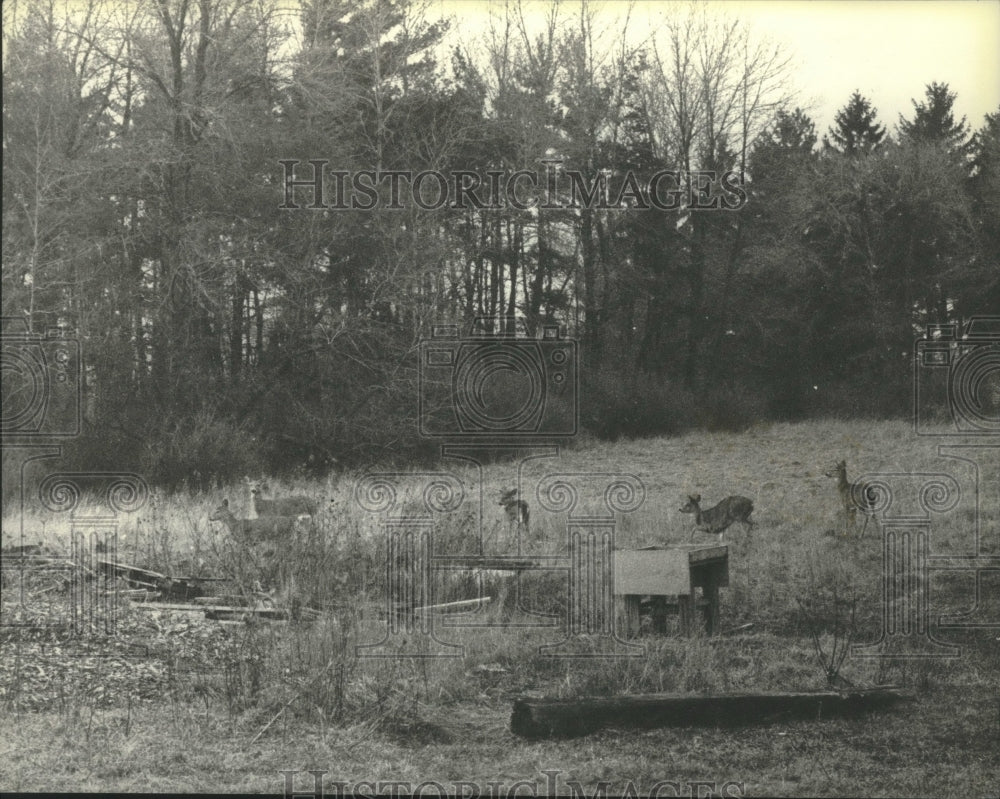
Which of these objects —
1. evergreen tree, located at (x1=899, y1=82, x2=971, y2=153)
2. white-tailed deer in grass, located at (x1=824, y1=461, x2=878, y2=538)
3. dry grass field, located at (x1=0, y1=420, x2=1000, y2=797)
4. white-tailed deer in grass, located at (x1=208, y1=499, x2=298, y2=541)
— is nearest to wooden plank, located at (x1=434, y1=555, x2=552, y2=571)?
dry grass field, located at (x1=0, y1=420, x2=1000, y2=797)

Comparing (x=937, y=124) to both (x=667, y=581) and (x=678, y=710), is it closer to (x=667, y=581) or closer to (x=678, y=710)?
(x=667, y=581)

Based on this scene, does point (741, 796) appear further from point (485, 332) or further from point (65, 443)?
point (65, 443)

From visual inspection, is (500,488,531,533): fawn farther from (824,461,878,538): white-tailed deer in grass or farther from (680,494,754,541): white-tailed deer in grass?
(824,461,878,538): white-tailed deer in grass

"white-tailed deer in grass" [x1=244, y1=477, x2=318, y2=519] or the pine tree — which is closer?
the pine tree

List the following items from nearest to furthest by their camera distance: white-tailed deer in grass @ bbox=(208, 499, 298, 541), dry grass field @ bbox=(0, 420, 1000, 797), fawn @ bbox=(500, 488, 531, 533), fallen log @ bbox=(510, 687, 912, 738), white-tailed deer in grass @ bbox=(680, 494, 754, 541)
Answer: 1. dry grass field @ bbox=(0, 420, 1000, 797)
2. fallen log @ bbox=(510, 687, 912, 738)
3. fawn @ bbox=(500, 488, 531, 533)
4. white-tailed deer in grass @ bbox=(208, 499, 298, 541)
5. white-tailed deer in grass @ bbox=(680, 494, 754, 541)

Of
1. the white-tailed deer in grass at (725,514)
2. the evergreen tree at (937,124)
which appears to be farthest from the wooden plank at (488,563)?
the evergreen tree at (937,124)

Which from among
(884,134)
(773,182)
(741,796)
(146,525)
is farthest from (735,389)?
(146,525)
